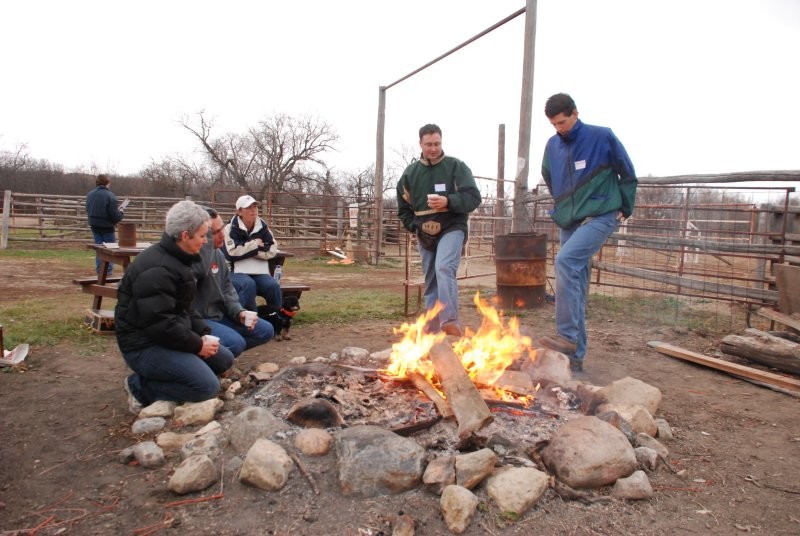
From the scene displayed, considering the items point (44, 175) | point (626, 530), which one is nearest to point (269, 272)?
point (626, 530)

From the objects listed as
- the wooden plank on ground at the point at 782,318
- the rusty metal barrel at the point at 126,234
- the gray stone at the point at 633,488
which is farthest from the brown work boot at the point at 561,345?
the rusty metal barrel at the point at 126,234

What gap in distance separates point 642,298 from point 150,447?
676 cm

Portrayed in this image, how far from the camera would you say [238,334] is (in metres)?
4.14

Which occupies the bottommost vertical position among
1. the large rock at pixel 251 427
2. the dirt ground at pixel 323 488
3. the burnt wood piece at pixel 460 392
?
the dirt ground at pixel 323 488

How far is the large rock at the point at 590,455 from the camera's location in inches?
97.4

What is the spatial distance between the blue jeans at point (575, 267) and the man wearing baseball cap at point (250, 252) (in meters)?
2.72

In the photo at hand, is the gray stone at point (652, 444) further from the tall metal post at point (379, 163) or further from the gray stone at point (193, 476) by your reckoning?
the tall metal post at point (379, 163)

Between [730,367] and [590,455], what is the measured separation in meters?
2.40

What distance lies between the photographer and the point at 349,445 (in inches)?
102

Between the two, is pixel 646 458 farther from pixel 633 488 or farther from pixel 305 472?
pixel 305 472

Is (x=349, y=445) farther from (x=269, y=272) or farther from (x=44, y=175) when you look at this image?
(x=44, y=175)

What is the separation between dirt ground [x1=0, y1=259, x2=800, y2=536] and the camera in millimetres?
2211

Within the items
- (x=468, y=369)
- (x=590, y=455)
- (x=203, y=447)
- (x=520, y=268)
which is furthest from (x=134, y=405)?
(x=520, y=268)

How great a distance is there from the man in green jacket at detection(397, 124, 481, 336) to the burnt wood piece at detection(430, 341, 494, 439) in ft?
3.14
